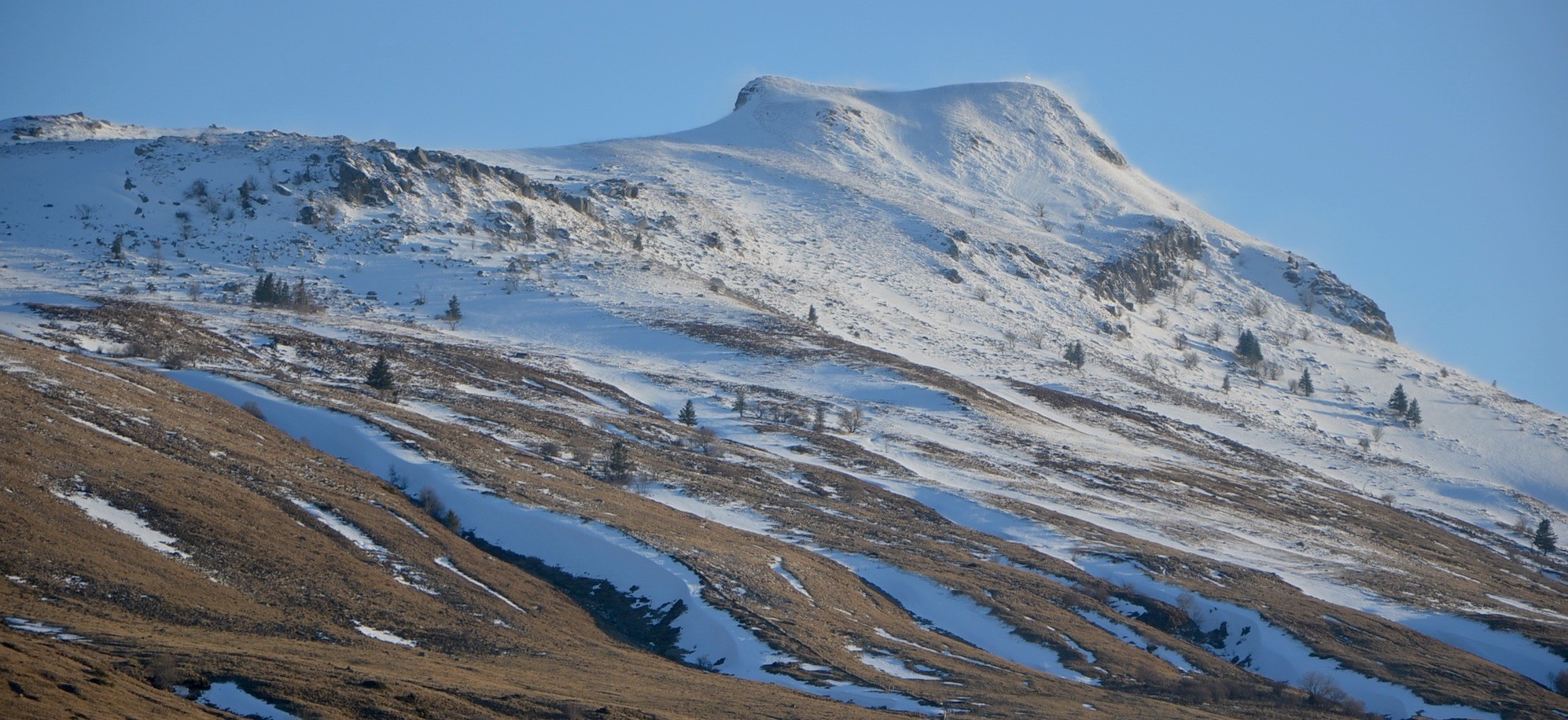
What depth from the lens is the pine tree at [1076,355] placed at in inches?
3686

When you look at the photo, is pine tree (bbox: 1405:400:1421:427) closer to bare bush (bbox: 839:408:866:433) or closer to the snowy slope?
the snowy slope

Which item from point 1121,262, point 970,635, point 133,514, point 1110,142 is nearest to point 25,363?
point 133,514

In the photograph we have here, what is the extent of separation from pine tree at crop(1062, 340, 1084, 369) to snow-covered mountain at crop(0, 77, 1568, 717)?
3.34 ft

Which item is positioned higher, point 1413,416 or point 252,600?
point 1413,416

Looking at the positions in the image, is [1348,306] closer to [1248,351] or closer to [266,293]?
[1248,351]

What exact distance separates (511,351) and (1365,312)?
4830 inches

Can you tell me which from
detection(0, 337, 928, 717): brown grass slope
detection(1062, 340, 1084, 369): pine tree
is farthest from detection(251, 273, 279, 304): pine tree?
detection(1062, 340, 1084, 369): pine tree

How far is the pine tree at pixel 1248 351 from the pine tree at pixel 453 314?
81.0 metres

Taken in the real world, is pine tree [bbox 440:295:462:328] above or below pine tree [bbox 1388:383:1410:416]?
below

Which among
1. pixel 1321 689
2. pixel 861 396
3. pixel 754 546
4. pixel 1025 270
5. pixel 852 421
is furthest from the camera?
pixel 1025 270

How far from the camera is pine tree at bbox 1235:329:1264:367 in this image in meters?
112

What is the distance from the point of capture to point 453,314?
7481cm

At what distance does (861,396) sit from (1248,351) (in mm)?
62409

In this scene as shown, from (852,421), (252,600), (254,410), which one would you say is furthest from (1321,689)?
(254,410)
